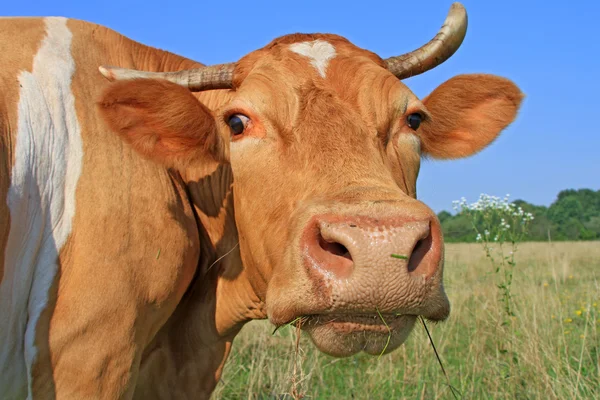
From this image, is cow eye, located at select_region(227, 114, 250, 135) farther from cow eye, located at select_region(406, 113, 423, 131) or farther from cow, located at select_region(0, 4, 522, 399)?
cow eye, located at select_region(406, 113, 423, 131)

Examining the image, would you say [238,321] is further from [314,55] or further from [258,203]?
[314,55]

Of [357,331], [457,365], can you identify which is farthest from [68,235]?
[457,365]

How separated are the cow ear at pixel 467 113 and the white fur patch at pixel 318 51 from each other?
107cm

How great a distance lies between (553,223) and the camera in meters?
16.8

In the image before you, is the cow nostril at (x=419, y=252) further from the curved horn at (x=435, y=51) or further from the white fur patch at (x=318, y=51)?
the curved horn at (x=435, y=51)

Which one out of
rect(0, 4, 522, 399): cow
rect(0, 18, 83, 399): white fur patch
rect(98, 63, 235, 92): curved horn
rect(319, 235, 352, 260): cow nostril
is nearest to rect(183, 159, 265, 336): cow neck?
rect(0, 4, 522, 399): cow

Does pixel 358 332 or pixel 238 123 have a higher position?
pixel 238 123

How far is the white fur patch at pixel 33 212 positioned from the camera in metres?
3.32

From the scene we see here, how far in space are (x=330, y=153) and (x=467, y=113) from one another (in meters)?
1.98

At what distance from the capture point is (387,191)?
9.49ft

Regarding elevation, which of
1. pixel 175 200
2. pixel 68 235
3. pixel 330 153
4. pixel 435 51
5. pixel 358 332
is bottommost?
pixel 358 332

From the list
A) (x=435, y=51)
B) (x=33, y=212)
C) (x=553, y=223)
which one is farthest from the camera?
(x=553, y=223)

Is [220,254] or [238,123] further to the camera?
[220,254]

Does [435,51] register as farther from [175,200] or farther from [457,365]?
[457,365]
